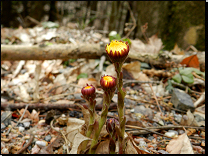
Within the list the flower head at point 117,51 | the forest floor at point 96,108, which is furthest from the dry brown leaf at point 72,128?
the flower head at point 117,51

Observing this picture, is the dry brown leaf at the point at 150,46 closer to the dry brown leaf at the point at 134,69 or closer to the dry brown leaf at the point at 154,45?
the dry brown leaf at the point at 154,45

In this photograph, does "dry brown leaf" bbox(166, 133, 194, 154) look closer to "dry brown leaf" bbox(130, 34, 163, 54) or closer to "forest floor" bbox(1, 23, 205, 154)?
"forest floor" bbox(1, 23, 205, 154)

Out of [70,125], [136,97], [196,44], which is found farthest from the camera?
[196,44]

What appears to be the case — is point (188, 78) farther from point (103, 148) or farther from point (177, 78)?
point (103, 148)

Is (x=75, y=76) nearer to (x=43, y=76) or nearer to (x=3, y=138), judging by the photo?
A: (x=43, y=76)

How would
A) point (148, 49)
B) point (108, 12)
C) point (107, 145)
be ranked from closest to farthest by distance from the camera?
point (107, 145) < point (148, 49) < point (108, 12)

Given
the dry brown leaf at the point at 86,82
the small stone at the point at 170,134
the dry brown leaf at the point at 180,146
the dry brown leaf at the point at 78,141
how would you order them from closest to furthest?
the dry brown leaf at the point at 78,141, the dry brown leaf at the point at 180,146, the small stone at the point at 170,134, the dry brown leaf at the point at 86,82

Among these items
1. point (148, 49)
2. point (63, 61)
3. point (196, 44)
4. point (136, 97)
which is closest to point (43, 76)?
point (63, 61)

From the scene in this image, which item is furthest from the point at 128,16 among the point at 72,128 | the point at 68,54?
the point at 72,128
